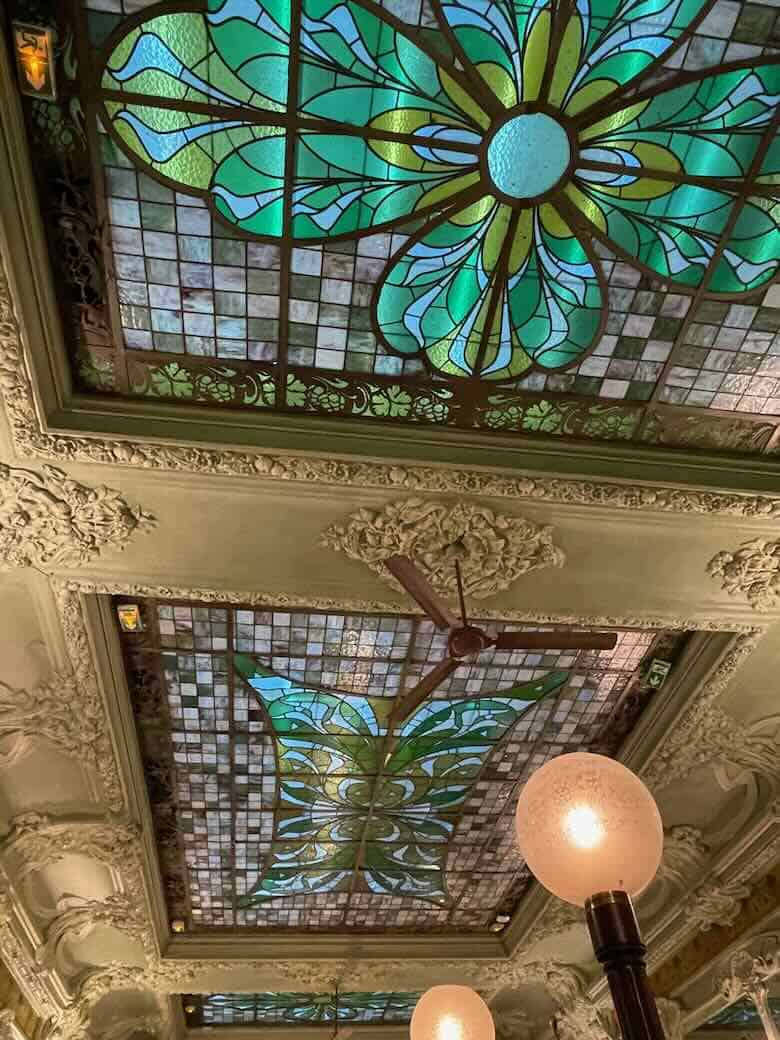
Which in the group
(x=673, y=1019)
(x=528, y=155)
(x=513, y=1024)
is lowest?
(x=673, y=1019)

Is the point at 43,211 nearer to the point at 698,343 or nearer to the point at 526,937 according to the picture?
the point at 698,343

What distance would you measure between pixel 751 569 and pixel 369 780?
138 inches

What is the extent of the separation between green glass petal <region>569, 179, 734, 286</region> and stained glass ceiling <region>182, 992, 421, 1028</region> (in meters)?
9.22

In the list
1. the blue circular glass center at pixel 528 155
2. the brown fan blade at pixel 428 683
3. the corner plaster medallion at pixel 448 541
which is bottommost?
the brown fan blade at pixel 428 683

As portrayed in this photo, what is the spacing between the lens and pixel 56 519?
432cm

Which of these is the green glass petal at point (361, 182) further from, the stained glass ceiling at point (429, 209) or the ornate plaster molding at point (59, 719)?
the ornate plaster molding at point (59, 719)

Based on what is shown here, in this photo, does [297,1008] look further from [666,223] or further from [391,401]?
[666,223]

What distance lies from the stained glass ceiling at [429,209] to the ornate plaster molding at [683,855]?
13.5 ft

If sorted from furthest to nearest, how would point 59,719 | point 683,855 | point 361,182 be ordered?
1. point 683,855
2. point 59,719
3. point 361,182

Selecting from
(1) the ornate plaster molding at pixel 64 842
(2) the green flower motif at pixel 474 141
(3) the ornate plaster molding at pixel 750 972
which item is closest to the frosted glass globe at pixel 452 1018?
(1) the ornate plaster molding at pixel 64 842

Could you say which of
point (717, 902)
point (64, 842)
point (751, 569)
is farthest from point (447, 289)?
point (717, 902)

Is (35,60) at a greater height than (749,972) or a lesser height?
greater

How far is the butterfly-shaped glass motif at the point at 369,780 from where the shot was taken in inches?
237

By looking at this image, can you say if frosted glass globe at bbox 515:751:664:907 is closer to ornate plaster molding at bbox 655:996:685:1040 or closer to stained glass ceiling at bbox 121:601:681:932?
stained glass ceiling at bbox 121:601:681:932
